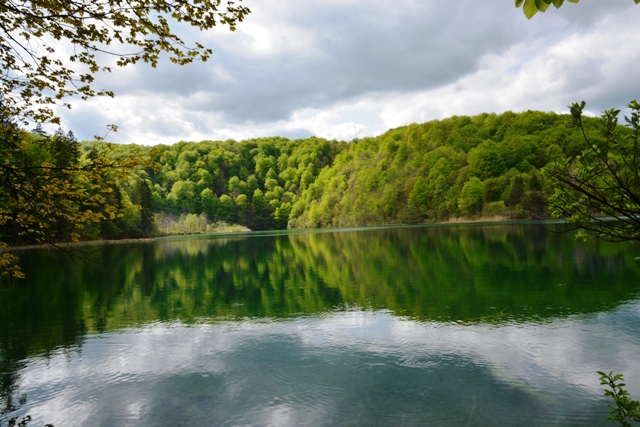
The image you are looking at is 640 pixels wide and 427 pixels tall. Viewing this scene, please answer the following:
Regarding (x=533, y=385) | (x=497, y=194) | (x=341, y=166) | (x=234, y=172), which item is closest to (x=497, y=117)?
(x=497, y=194)

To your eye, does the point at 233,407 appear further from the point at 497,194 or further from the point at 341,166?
the point at 341,166

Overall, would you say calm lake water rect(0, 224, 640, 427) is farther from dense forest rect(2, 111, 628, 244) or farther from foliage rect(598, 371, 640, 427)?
dense forest rect(2, 111, 628, 244)

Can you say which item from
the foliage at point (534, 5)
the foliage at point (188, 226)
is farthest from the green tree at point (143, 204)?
the foliage at point (534, 5)

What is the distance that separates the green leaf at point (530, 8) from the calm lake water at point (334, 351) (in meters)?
4.50

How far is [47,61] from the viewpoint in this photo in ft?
17.0

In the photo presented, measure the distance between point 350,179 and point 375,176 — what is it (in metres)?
10.1

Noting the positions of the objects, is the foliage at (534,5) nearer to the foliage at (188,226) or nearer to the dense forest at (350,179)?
the dense forest at (350,179)

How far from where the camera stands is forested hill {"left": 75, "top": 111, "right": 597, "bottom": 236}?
79.9m

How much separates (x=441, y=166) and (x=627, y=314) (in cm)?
8676

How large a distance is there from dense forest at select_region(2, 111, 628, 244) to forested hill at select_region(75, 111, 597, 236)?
260 millimetres

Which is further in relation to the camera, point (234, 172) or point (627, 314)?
point (234, 172)

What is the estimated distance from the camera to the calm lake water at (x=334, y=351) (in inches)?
209

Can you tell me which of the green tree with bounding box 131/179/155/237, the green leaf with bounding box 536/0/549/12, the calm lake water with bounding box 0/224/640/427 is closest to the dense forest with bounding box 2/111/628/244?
the green tree with bounding box 131/179/155/237

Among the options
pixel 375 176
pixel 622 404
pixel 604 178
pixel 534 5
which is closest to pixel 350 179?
pixel 375 176
